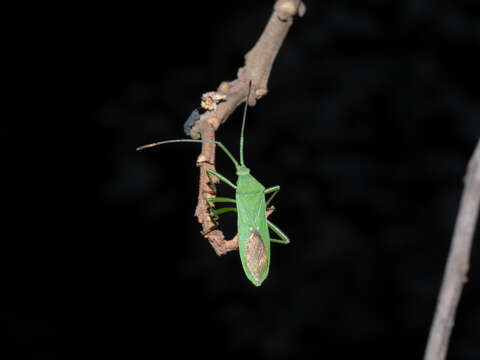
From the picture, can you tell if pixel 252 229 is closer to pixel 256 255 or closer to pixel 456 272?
pixel 256 255

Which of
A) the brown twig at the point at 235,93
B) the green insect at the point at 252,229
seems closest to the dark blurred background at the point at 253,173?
the green insect at the point at 252,229

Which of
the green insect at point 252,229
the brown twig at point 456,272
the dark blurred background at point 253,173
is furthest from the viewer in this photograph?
the dark blurred background at point 253,173

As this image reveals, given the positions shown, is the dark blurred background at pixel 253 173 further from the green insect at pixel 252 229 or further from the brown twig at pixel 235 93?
the brown twig at pixel 235 93

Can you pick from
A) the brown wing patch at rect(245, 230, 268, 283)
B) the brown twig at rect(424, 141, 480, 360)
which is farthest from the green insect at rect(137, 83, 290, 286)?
the brown twig at rect(424, 141, 480, 360)

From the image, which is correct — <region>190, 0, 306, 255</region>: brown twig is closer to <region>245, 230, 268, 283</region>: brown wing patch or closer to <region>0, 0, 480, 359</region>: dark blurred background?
<region>245, 230, 268, 283</region>: brown wing patch

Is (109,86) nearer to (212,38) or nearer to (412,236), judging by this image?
(212,38)

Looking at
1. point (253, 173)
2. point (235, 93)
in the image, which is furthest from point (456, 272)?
point (253, 173)

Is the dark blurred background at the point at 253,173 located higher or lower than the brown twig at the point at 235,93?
higher
